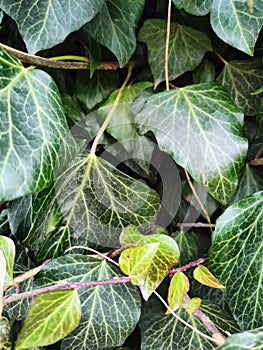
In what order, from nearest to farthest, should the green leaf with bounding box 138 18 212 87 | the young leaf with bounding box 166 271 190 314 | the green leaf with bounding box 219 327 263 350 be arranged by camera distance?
the green leaf with bounding box 219 327 263 350, the young leaf with bounding box 166 271 190 314, the green leaf with bounding box 138 18 212 87

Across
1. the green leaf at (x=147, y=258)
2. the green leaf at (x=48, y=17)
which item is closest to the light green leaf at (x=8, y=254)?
the green leaf at (x=147, y=258)

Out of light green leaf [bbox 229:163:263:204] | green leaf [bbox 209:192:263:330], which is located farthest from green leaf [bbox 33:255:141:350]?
light green leaf [bbox 229:163:263:204]

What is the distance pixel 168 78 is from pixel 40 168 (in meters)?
0.29

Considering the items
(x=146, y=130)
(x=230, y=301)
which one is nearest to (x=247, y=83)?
(x=146, y=130)

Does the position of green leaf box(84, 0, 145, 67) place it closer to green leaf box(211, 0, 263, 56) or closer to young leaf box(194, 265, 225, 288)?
green leaf box(211, 0, 263, 56)

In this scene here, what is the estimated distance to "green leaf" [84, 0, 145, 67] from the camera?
0.67 meters

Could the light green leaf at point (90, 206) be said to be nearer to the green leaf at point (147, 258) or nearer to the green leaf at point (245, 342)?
the green leaf at point (147, 258)

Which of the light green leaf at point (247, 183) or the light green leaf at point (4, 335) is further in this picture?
the light green leaf at point (247, 183)

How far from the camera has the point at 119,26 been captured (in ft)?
2.24

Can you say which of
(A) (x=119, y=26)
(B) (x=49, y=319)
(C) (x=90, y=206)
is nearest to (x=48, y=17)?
(A) (x=119, y=26)

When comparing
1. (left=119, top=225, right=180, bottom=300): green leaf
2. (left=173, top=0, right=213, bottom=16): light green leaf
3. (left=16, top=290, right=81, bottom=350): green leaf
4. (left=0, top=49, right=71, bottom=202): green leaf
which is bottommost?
(left=16, top=290, right=81, bottom=350): green leaf

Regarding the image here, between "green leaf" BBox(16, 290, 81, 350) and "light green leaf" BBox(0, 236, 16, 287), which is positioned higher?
"light green leaf" BBox(0, 236, 16, 287)

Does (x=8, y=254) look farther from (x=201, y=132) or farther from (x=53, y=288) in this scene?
(x=201, y=132)

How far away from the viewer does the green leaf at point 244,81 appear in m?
0.77
